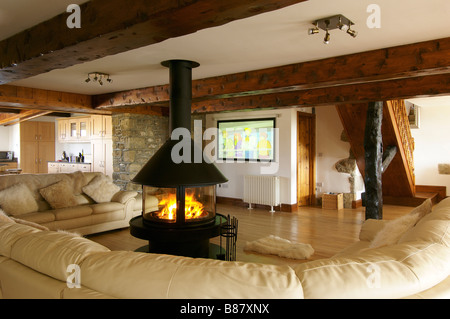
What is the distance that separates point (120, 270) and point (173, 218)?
241 centimetres

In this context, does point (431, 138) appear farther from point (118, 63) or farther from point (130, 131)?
point (118, 63)

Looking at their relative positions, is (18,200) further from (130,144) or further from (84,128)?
(84,128)

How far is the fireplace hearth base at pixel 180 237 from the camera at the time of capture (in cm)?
326

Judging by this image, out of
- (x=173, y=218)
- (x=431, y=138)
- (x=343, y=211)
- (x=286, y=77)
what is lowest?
(x=343, y=211)

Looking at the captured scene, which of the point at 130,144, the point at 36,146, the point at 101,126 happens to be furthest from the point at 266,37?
the point at 36,146

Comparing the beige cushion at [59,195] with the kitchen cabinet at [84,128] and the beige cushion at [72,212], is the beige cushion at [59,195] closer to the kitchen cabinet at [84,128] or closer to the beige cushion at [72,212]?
the beige cushion at [72,212]

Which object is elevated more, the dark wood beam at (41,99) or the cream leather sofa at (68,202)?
the dark wood beam at (41,99)

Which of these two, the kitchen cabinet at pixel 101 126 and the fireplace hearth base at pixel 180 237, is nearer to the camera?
the fireplace hearth base at pixel 180 237

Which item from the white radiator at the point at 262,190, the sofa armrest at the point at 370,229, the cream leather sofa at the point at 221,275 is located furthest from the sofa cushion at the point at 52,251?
the white radiator at the point at 262,190

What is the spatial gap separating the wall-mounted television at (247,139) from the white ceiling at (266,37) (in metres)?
3.02

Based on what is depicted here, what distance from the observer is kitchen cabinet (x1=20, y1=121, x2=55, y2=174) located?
10109 millimetres

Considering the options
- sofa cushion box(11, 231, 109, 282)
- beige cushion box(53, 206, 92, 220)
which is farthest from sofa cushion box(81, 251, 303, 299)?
beige cushion box(53, 206, 92, 220)

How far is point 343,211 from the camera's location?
6980 millimetres
